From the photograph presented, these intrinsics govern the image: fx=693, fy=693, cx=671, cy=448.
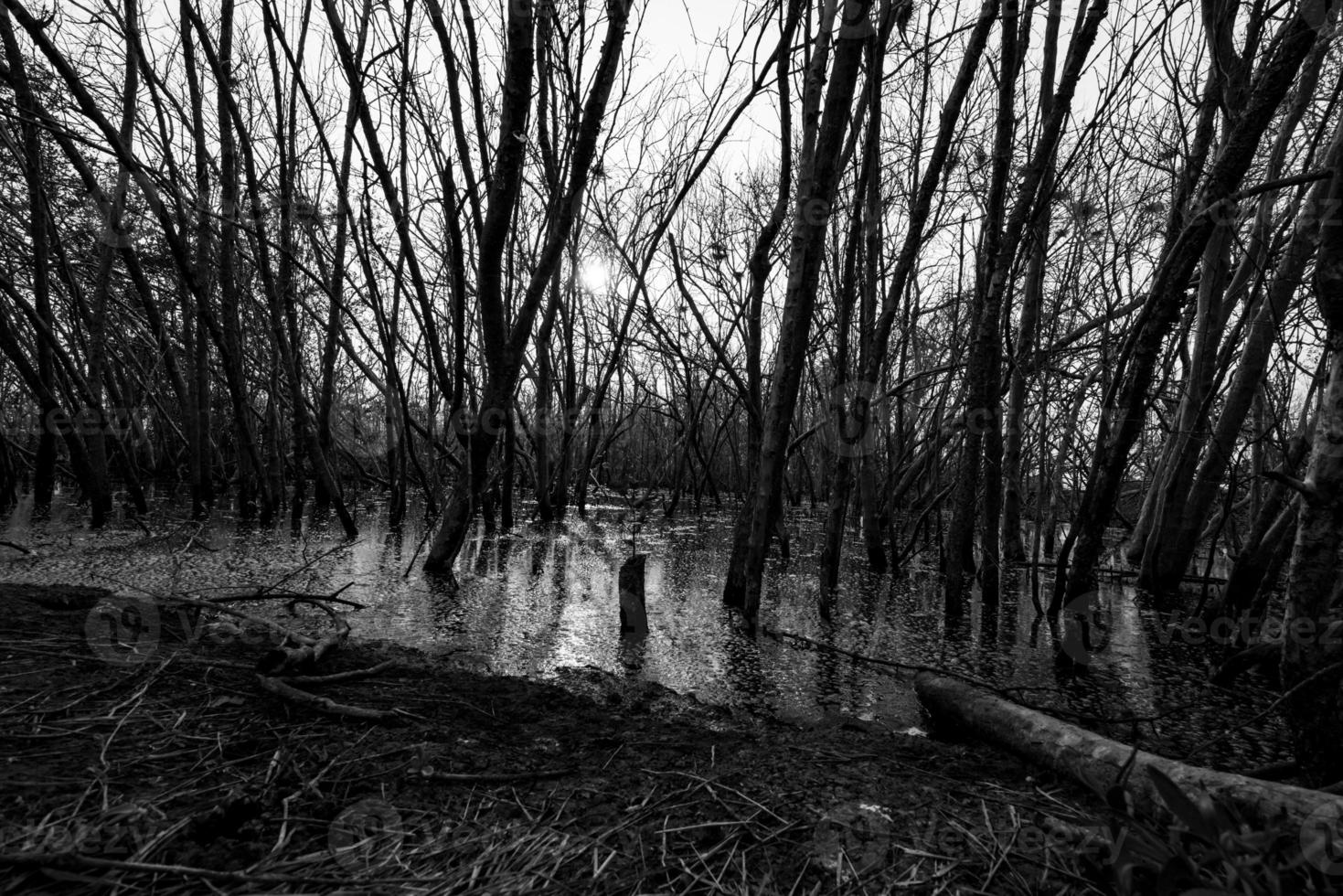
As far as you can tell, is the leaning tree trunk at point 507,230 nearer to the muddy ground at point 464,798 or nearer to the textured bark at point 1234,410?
the muddy ground at point 464,798

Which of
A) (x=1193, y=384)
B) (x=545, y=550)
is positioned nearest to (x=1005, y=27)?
(x=1193, y=384)

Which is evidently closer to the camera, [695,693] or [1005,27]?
[695,693]

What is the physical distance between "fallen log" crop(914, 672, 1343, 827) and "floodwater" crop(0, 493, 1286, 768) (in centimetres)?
16

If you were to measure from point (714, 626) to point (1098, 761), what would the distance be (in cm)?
174

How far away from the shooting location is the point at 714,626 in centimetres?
295

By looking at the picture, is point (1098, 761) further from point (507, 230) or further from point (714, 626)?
point (507, 230)

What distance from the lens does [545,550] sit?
4.95 metres

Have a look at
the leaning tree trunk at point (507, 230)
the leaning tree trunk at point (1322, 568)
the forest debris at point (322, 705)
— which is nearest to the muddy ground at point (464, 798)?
the forest debris at point (322, 705)

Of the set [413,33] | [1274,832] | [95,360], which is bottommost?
[1274,832]

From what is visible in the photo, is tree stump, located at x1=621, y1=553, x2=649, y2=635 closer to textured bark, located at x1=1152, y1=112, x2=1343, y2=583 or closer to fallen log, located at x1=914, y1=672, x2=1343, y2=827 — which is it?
fallen log, located at x1=914, y1=672, x2=1343, y2=827

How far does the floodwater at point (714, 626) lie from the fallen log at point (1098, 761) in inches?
6.4

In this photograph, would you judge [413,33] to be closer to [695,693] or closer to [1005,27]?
[1005,27]

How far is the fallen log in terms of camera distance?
1102 millimetres

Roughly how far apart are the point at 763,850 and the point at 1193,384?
434 cm
